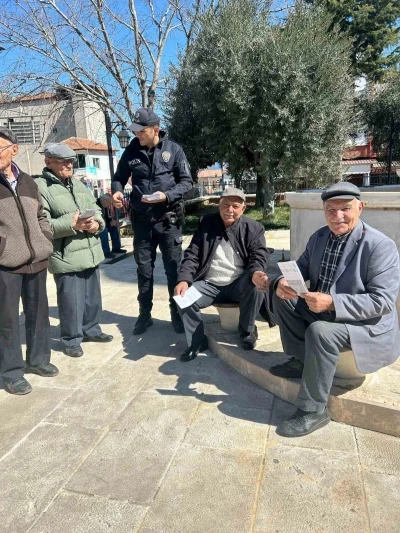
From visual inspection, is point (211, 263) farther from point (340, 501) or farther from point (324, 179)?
point (324, 179)

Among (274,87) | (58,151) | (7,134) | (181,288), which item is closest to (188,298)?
(181,288)

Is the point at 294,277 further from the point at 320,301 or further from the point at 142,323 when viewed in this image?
the point at 142,323

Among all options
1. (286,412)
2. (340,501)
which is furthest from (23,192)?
(340,501)

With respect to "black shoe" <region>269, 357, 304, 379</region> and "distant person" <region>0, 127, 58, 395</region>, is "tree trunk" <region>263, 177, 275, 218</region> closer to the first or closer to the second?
"distant person" <region>0, 127, 58, 395</region>

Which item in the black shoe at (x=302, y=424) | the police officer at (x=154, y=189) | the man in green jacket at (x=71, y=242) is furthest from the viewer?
the police officer at (x=154, y=189)

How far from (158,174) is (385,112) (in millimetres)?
18623

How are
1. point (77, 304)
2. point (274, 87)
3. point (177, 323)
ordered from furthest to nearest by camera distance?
point (274, 87) < point (177, 323) < point (77, 304)

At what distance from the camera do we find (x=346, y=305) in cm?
225

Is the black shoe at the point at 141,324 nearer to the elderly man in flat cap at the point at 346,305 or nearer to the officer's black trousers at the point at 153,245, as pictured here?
the officer's black trousers at the point at 153,245

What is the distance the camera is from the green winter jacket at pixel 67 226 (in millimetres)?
3457

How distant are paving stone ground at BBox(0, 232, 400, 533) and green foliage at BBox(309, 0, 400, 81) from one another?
21.1 meters

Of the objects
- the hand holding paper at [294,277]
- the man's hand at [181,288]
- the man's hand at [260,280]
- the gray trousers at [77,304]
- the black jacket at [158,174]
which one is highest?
the black jacket at [158,174]

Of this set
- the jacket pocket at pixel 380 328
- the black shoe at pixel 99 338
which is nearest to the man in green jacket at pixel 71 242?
the black shoe at pixel 99 338

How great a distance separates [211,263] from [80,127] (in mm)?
40729
